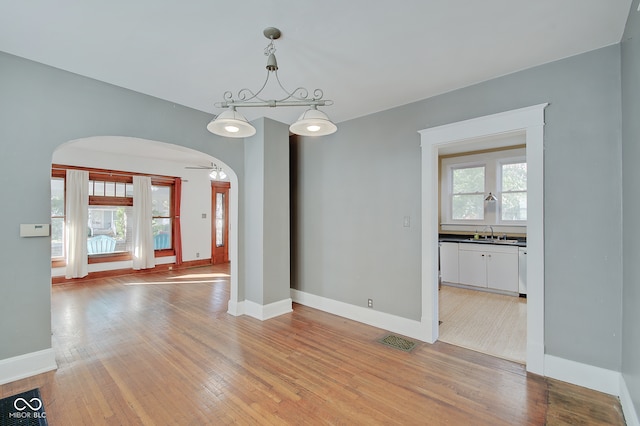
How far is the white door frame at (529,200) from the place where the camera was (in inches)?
99.7

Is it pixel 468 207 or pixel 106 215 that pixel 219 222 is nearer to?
pixel 106 215

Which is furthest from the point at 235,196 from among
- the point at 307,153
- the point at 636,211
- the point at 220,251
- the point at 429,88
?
the point at 220,251

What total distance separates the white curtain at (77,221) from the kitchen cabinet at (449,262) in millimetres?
7371

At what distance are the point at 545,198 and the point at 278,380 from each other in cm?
281

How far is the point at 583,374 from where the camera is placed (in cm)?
234

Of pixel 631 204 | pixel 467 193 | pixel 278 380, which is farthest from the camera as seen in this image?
pixel 467 193

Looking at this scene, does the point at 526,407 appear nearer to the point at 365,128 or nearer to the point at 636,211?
the point at 636,211

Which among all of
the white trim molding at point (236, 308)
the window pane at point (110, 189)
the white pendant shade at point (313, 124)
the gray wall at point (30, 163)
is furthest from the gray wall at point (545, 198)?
the window pane at point (110, 189)

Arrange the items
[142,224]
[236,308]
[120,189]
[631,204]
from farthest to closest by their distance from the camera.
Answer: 1. [142,224]
2. [120,189]
3. [236,308]
4. [631,204]

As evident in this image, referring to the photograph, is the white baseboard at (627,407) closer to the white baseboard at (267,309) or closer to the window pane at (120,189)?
the white baseboard at (267,309)

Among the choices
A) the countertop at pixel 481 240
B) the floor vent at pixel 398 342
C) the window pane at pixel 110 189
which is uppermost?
the window pane at pixel 110 189

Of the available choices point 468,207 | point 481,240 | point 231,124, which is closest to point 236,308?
point 231,124

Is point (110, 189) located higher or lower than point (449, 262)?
higher

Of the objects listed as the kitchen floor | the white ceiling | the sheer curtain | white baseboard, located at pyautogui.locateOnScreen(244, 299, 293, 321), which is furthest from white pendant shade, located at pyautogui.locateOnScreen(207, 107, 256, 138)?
the sheer curtain
